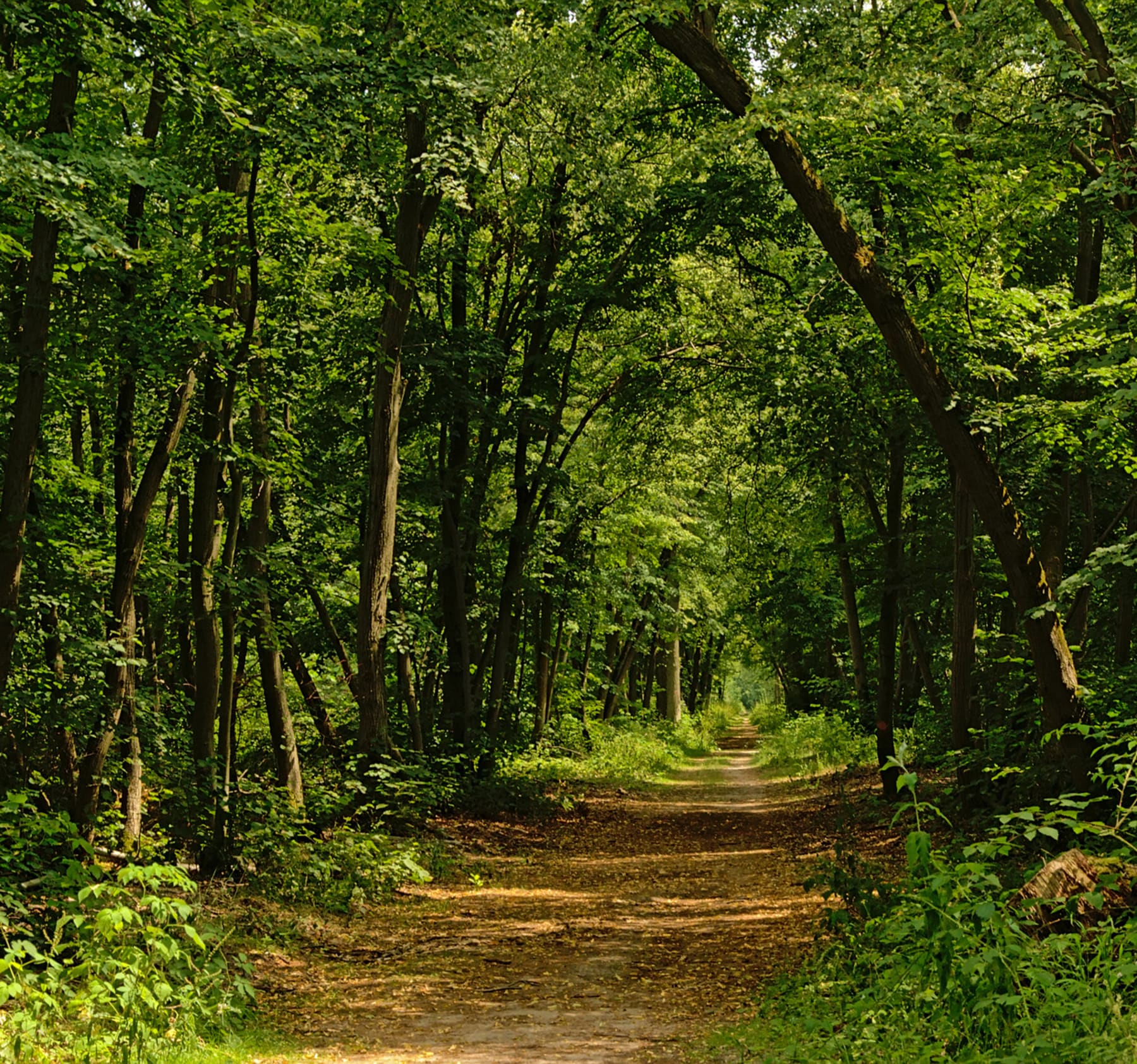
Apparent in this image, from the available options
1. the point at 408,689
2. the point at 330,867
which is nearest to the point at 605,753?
the point at 408,689

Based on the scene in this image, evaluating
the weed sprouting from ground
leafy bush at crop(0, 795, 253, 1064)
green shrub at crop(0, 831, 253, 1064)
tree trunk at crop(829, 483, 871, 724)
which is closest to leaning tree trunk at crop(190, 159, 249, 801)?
leafy bush at crop(0, 795, 253, 1064)

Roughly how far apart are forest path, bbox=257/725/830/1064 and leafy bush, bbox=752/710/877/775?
7714 millimetres

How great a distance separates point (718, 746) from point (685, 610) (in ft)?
36.5

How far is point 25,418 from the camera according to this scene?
24.4 feet

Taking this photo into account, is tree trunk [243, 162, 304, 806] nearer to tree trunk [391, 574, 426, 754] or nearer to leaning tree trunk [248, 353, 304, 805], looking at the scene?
leaning tree trunk [248, 353, 304, 805]

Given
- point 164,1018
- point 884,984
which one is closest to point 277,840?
point 164,1018

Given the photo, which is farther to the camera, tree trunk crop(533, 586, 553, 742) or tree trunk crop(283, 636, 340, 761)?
tree trunk crop(533, 586, 553, 742)

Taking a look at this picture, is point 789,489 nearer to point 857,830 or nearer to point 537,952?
point 857,830

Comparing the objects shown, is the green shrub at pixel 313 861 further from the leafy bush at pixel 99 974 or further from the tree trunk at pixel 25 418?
the tree trunk at pixel 25 418

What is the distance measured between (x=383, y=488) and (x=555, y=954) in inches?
232

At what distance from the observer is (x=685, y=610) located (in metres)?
31.8

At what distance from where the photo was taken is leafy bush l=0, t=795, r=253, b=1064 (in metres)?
5.04

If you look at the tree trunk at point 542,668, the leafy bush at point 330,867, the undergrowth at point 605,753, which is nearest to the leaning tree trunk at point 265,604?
the leafy bush at point 330,867

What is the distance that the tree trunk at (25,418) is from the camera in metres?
7.32
